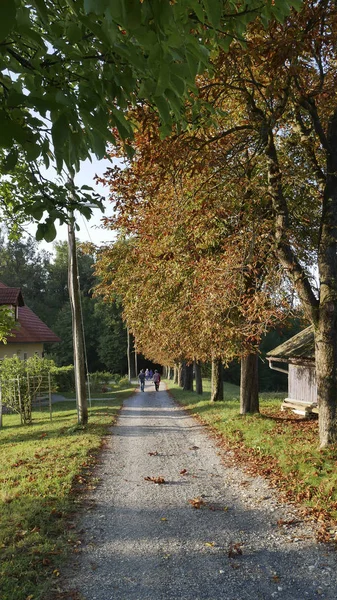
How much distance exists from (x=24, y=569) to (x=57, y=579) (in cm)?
40

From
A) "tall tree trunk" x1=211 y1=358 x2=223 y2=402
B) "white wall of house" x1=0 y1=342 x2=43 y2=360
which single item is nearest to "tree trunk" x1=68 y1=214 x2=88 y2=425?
"tall tree trunk" x1=211 y1=358 x2=223 y2=402

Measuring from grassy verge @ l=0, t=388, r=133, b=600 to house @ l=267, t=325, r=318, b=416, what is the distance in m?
6.87

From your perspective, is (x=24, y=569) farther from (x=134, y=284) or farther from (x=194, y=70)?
(x=134, y=284)

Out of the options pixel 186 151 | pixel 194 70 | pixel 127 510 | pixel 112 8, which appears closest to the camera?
pixel 112 8

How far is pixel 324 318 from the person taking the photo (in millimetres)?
9219

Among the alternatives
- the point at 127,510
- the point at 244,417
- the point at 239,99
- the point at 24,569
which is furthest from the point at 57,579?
the point at 244,417

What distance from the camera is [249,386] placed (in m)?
15.3

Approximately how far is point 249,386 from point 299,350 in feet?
7.41

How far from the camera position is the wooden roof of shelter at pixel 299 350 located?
1523 cm

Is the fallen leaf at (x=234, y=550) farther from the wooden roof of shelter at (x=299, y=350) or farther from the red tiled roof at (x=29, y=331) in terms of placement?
the red tiled roof at (x=29, y=331)

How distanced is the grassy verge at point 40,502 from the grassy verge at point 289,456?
3.21 m

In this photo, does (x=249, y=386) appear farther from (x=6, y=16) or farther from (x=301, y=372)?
(x=6, y=16)

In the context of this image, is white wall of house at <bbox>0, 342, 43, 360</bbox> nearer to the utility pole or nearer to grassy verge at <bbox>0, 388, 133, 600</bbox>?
the utility pole

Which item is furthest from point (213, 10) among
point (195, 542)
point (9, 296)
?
point (9, 296)
